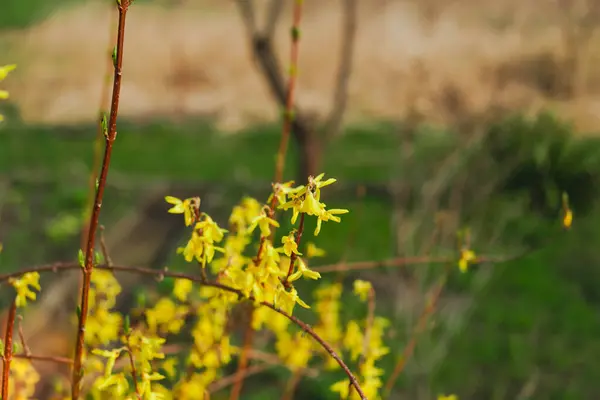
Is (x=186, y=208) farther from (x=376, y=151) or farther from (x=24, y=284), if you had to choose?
(x=376, y=151)

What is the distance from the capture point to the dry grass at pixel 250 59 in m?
8.20

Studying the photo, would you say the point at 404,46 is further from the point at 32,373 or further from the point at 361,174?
the point at 32,373

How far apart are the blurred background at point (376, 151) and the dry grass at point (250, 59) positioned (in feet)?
0.11

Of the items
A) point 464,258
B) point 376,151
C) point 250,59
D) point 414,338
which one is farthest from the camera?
point 250,59

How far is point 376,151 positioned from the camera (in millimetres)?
7004

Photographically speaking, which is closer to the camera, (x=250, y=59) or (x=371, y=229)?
(x=371, y=229)

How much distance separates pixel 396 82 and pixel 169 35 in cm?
370

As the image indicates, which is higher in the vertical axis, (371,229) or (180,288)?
(371,229)

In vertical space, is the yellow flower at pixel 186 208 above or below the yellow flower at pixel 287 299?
above

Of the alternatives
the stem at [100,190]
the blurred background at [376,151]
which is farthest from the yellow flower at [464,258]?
the stem at [100,190]

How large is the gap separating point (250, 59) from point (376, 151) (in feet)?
10.1

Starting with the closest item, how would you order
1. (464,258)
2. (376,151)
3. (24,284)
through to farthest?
(24,284) < (464,258) < (376,151)

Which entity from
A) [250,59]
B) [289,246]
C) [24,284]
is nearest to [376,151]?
[250,59]

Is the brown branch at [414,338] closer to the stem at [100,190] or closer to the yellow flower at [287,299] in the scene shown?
the yellow flower at [287,299]
